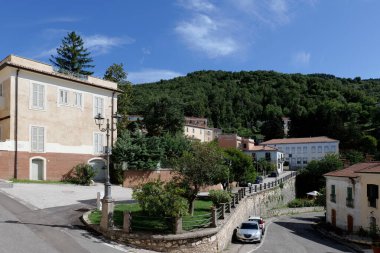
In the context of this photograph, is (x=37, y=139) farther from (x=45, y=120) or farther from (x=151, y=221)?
(x=151, y=221)

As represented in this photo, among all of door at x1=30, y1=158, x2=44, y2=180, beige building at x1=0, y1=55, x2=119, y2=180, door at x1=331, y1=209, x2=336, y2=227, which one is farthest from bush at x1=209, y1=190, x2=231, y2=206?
door at x1=30, y1=158, x2=44, y2=180

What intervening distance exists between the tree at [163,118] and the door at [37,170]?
21.3 meters

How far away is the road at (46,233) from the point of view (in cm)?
1405

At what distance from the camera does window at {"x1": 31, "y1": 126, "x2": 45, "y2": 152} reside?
109ft

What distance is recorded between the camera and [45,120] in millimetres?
34062

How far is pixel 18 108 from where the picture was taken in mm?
31984

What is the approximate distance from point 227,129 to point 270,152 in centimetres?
4519

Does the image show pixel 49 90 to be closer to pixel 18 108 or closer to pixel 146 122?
pixel 18 108

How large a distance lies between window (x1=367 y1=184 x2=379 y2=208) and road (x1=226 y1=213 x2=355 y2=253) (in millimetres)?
4001

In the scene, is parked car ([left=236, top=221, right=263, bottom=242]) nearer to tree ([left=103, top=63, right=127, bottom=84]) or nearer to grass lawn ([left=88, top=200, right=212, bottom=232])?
grass lawn ([left=88, top=200, right=212, bottom=232])

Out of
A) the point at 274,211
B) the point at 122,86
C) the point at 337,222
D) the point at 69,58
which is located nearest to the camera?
the point at 337,222

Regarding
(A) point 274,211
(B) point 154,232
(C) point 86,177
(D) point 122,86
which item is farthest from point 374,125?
(B) point 154,232

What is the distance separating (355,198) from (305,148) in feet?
231

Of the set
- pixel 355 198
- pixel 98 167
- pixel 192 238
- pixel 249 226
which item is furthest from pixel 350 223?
pixel 98 167
